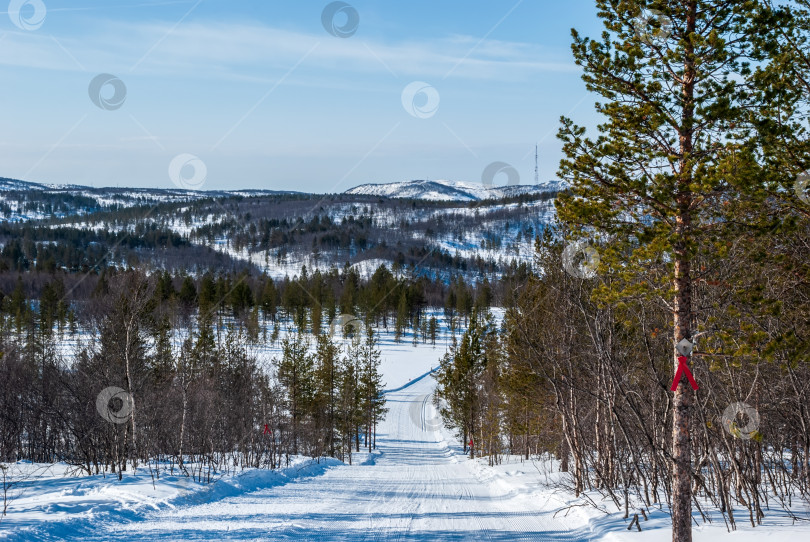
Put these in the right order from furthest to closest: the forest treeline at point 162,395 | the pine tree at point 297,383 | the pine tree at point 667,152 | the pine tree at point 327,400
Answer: the pine tree at point 327,400 → the pine tree at point 297,383 → the forest treeline at point 162,395 → the pine tree at point 667,152

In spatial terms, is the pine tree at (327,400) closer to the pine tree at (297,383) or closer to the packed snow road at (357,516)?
the pine tree at (297,383)

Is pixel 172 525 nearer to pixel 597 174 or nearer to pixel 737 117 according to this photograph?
pixel 597 174

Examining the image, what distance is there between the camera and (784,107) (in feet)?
29.7

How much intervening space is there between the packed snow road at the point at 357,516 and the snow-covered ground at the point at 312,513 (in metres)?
0.02

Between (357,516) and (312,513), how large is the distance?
0.94 m

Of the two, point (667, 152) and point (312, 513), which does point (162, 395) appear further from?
point (667, 152)

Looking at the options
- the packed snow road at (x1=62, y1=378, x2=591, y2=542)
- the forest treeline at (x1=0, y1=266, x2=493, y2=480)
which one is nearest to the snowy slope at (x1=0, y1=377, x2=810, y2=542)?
the packed snow road at (x1=62, y1=378, x2=591, y2=542)

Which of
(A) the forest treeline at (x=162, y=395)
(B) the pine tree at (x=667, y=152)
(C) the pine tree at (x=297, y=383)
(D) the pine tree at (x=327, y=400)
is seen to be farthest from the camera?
(D) the pine tree at (x=327, y=400)

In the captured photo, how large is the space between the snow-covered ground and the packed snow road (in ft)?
0.07

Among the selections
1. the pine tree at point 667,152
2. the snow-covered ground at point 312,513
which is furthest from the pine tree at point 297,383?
the pine tree at point 667,152

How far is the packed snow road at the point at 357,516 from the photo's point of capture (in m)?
9.69

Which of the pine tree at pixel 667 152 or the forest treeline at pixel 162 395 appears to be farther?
the forest treeline at pixel 162 395

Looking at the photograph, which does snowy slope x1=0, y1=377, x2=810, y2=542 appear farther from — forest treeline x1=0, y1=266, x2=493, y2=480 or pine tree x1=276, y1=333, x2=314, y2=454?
pine tree x1=276, y1=333, x2=314, y2=454

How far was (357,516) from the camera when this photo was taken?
471 inches
